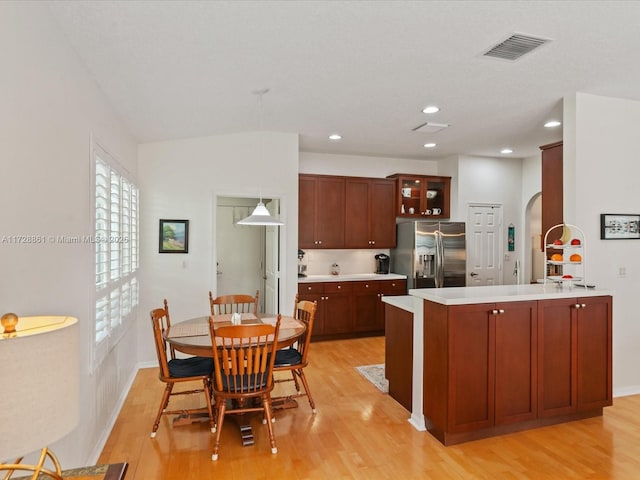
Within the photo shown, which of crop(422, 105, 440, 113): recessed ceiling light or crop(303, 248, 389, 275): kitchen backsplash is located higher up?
crop(422, 105, 440, 113): recessed ceiling light

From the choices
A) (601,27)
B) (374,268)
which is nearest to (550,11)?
(601,27)

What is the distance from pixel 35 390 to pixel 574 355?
359 cm

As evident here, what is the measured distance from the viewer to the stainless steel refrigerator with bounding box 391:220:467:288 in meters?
6.01

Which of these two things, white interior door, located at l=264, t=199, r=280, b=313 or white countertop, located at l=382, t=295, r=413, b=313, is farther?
white interior door, located at l=264, t=199, r=280, b=313

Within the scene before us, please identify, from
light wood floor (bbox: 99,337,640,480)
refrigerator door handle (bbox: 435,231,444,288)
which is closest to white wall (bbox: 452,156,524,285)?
refrigerator door handle (bbox: 435,231,444,288)

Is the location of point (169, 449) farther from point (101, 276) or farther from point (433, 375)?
point (433, 375)

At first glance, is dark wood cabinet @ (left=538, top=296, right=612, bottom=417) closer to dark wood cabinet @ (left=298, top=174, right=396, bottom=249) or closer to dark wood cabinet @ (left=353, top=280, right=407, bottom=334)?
dark wood cabinet @ (left=353, top=280, right=407, bottom=334)

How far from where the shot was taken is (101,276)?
2.89m

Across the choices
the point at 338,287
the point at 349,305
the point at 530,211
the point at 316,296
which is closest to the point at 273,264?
the point at 316,296

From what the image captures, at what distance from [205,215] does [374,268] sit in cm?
300

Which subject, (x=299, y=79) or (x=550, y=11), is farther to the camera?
A: (x=299, y=79)

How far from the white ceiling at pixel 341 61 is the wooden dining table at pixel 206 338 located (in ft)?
6.27

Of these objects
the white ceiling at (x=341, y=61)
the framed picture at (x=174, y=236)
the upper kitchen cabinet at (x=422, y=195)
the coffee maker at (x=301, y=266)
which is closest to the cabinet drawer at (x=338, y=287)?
the coffee maker at (x=301, y=266)

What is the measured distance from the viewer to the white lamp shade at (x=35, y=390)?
0.85 m
